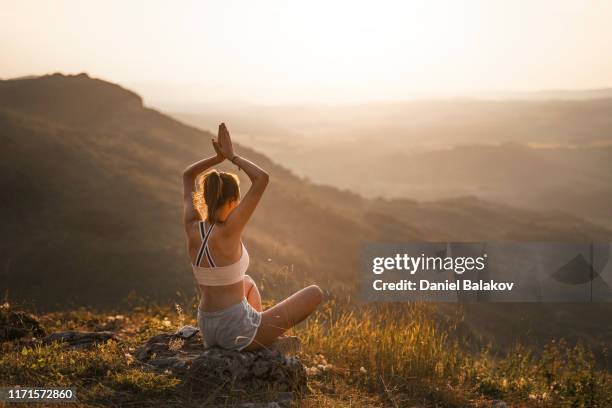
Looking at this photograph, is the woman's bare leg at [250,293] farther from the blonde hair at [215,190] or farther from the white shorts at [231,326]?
the blonde hair at [215,190]

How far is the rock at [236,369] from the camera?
5.34m

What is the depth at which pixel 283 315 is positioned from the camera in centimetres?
579

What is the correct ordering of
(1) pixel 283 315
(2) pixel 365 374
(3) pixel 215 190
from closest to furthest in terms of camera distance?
(3) pixel 215 190 < (1) pixel 283 315 < (2) pixel 365 374

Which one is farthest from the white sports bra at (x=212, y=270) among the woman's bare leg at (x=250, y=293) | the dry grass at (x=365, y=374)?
the dry grass at (x=365, y=374)

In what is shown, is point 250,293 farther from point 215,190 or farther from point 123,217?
point 123,217

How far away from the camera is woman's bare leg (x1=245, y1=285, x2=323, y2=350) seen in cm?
572

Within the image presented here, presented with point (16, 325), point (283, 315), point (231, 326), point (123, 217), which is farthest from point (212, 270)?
point (123, 217)

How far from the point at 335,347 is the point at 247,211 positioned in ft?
7.43

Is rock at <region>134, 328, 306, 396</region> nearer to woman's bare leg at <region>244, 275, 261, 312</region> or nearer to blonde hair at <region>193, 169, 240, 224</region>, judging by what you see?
woman's bare leg at <region>244, 275, 261, 312</region>

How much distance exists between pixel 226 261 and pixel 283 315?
771 mm

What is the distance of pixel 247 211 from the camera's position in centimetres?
533

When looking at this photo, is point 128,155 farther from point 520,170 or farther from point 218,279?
point 520,170

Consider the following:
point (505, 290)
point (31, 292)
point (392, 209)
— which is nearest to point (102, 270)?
point (31, 292)

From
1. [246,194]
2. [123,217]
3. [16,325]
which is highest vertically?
[246,194]
